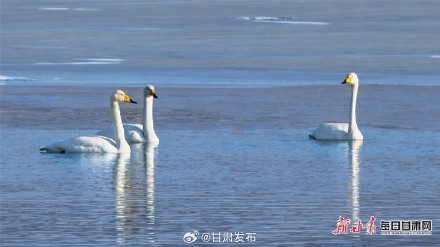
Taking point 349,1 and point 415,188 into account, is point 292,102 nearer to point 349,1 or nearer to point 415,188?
point 415,188

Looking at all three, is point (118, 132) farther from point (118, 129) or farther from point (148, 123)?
point (148, 123)

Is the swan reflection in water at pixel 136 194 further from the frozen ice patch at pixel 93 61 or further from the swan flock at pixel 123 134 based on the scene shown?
the frozen ice patch at pixel 93 61

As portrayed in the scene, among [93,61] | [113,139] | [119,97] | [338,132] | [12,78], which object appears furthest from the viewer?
[93,61]

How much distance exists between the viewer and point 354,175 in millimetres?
11758

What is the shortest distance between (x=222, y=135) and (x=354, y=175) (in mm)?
3322

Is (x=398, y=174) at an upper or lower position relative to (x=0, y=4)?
lower

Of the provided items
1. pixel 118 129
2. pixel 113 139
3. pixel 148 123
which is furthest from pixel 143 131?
pixel 118 129

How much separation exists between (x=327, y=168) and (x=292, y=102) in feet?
20.4

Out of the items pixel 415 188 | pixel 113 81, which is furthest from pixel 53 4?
pixel 415 188

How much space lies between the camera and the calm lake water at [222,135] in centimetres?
938

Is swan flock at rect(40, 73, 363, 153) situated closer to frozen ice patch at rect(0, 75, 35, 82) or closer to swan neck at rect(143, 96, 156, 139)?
swan neck at rect(143, 96, 156, 139)

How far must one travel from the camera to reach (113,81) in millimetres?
21641

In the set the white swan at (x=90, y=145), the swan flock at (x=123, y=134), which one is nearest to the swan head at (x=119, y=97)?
the swan flock at (x=123, y=134)

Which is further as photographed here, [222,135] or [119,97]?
[222,135]
